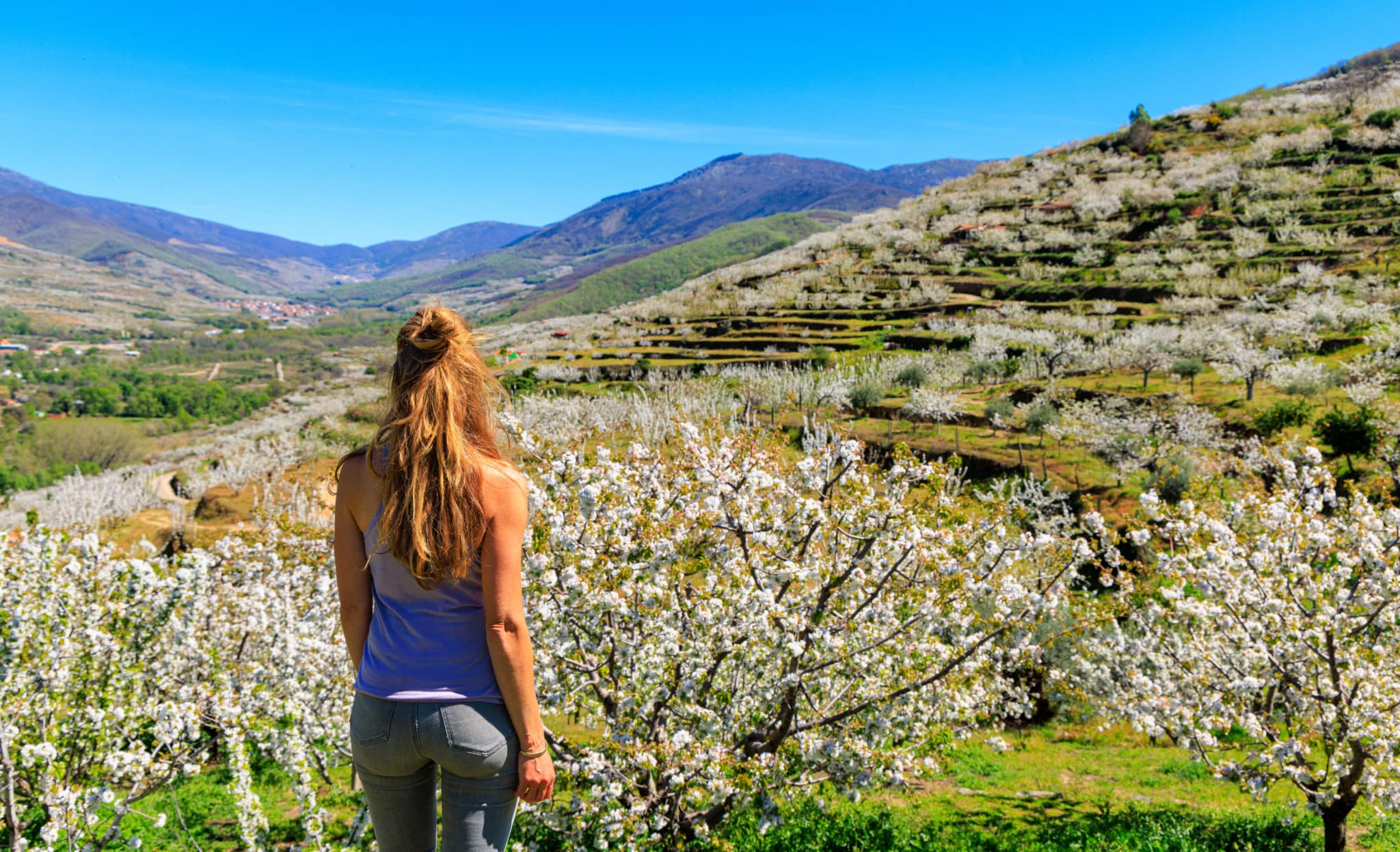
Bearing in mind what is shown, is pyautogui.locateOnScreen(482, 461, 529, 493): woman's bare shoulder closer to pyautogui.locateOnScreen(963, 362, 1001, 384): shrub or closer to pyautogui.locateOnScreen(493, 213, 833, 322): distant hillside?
pyautogui.locateOnScreen(963, 362, 1001, 384): shrub

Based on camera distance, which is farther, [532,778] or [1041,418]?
[1041,418]

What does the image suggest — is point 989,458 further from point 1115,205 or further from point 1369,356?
point 1115,205

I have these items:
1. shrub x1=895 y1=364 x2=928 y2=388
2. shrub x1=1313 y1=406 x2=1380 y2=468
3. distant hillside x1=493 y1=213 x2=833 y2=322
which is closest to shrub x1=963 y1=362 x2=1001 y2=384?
shrub x1=895 y1=364 x2=928 y2=388

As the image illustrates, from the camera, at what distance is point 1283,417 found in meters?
18.8

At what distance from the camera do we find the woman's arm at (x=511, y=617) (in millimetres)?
2002

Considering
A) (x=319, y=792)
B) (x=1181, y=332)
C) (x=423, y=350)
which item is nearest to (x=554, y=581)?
(x=423, y=350)

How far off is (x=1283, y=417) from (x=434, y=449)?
24304mm

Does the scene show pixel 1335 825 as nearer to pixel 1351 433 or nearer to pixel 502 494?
pixel 502 494

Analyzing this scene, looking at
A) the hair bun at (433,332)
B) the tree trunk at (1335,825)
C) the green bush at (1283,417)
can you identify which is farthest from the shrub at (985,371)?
the hair bun at (433,332)

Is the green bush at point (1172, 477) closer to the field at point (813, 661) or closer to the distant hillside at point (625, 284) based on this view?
the field at point (813, 661)

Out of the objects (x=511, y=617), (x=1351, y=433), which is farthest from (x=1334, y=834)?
(x=1351, y=433)

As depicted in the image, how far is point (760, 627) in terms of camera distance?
3688 millimetres

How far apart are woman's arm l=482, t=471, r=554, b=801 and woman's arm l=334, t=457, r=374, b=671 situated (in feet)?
1.55

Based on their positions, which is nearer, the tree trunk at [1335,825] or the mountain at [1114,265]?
the tree trunk at [1335,825]
